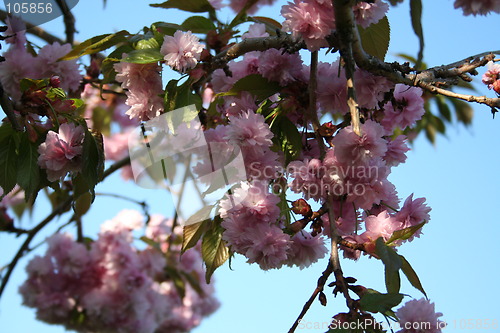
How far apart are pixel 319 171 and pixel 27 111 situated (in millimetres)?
659

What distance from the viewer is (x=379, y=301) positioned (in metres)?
0.89

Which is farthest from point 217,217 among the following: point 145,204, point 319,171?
point 145,204

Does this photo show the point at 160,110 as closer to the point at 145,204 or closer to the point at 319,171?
the point at 319,171

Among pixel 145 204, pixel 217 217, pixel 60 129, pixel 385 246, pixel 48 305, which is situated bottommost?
pixel 385 246

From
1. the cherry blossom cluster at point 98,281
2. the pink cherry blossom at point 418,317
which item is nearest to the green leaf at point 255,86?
the pink cherry blossom at point 418,317

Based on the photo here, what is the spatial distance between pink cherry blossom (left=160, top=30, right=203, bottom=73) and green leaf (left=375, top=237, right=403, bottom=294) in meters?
0.54

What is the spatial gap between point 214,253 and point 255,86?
37 cm

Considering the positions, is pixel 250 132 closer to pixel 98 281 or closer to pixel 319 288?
pixel 319 288

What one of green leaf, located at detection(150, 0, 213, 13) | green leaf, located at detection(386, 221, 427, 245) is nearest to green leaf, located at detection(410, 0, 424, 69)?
green leaf, located at detection(386, 221, 427, 245)

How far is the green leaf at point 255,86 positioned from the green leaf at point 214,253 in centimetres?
30

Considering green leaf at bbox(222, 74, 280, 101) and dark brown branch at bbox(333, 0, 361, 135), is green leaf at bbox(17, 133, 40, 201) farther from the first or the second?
dark brown branch at bbox(333, 0, 361, 135)

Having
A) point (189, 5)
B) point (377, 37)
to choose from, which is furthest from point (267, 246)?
point (189, 5)

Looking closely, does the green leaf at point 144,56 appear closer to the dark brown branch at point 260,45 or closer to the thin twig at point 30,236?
the dark brown branch at point 260,45

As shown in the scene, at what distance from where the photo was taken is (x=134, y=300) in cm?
292
